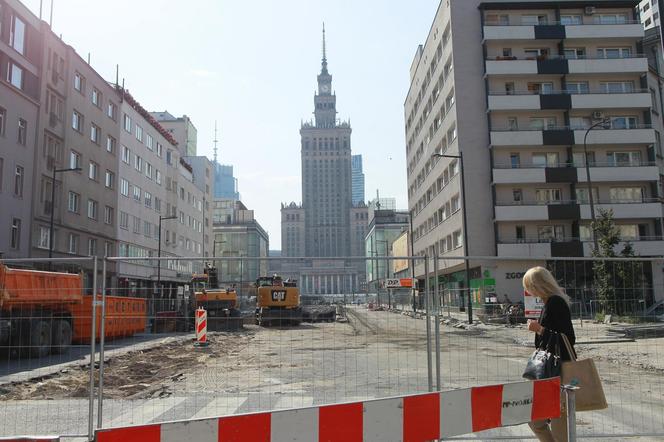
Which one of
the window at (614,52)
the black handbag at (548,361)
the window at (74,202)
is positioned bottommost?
the black handbag at (548,361)

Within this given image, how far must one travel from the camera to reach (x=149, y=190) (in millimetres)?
59250

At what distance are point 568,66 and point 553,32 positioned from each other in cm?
311

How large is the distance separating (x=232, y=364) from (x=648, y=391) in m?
9.01

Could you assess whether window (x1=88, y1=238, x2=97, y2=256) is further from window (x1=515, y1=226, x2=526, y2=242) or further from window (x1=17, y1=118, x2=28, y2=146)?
window (x1=515, y1=226, x2=526, y2=242)

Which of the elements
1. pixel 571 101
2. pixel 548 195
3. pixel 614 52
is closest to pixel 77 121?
pixel 548 195

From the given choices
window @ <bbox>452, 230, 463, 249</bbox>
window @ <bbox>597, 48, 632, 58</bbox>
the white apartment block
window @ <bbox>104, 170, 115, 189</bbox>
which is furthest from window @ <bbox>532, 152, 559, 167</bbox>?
window @ <bbox>104, 170, 115, 189</bbox>

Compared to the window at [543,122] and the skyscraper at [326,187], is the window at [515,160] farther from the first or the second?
the skyscraper at [326,187]

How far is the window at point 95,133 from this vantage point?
4525cm

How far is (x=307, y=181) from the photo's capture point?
182m

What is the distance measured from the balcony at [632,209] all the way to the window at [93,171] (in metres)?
38.2

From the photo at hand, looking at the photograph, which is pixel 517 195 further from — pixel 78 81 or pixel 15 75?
pixel 15 75

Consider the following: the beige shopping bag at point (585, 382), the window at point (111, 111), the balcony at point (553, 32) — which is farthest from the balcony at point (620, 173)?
the beige shopping bag at point (585, 382)

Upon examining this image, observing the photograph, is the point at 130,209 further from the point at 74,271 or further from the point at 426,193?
the point at 74,271

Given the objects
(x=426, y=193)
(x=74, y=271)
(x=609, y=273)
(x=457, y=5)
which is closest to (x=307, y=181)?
(x=426, y=193)
